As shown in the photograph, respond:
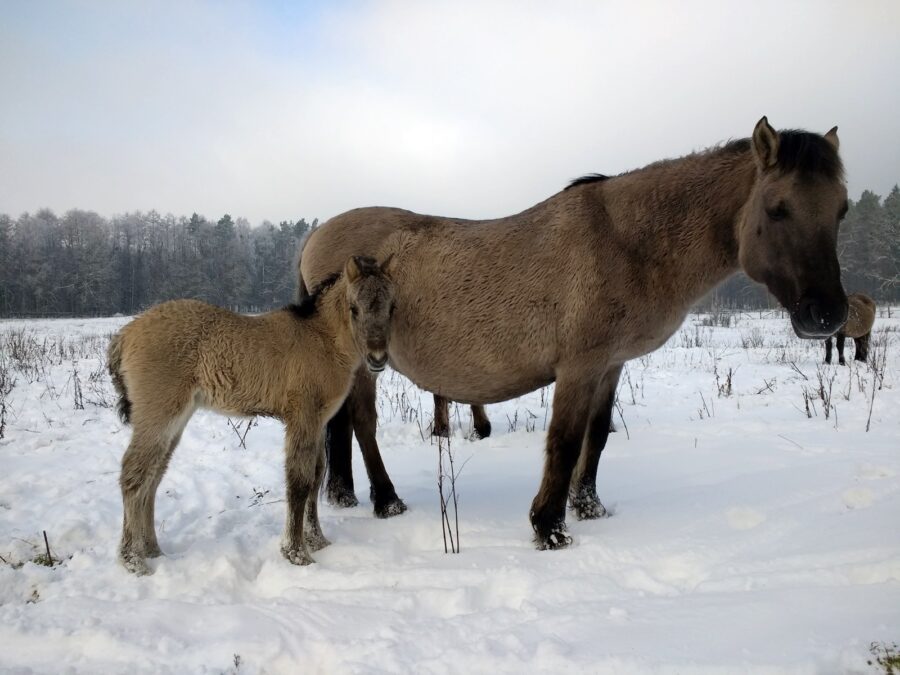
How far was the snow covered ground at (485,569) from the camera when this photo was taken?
244cm

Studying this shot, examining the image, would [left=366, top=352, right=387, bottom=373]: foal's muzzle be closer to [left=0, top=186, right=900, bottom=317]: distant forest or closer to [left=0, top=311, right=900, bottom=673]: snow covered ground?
[left=0, top=311, right=900, bottom=673]: snow covered ground

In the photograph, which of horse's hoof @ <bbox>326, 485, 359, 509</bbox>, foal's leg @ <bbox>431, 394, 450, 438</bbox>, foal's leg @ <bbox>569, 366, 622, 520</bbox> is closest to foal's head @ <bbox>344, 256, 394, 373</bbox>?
horse's hoof @ <bbox>326, 485, 359, 509</bbox>

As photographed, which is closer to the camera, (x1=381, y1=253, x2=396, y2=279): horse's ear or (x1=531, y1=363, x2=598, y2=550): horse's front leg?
(x1=531, y1=363, x2=598, y2=550): horse's front leg

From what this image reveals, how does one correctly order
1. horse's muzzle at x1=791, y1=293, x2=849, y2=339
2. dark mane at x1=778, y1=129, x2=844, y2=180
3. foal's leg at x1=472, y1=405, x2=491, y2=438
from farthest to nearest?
foal's leg at x1=472, y1=405, x2=491, y2=438 < dark mane at x1=778, y1=129, x2=844, y2=180 < horse's muzzle at x1=791, y1=293, x2=849, y2=339

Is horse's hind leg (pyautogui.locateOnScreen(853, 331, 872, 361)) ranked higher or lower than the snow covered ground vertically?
higher

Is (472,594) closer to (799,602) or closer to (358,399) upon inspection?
(799,602)

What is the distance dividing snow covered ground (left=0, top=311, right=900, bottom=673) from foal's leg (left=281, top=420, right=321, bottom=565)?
118mm

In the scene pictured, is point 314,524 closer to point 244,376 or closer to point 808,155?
point 244,376

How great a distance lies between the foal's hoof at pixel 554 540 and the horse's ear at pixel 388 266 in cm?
231

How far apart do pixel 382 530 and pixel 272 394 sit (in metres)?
1.41

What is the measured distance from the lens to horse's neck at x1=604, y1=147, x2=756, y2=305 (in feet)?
12.7

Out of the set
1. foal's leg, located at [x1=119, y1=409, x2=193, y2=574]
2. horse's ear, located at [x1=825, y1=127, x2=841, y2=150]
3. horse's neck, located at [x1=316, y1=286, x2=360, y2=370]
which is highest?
horse's ear, located at [x1=825, y1=127, x2=841, y2=150]

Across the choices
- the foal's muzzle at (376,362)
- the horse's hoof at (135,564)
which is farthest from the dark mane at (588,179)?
the horse's hoof at (135,564)

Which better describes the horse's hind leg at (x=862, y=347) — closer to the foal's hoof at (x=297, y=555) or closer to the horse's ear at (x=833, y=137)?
the horse's ear at (x=833, y=137)
